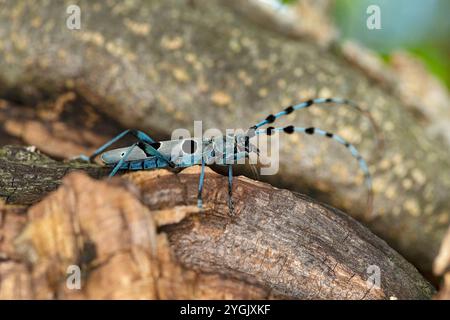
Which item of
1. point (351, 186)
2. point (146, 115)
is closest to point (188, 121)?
point (146, 115)

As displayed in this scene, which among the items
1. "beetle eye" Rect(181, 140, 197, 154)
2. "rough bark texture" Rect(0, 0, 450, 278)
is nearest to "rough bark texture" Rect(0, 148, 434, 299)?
"beetle eye" Rect(181, 140, 197, 154)

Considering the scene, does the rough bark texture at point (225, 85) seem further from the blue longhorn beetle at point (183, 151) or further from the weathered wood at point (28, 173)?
the weathered wood at point (28, 173)

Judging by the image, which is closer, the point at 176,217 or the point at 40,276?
the point at 40,276

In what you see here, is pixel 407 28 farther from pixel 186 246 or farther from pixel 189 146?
pixel 186 246

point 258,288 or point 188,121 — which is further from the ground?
point 188,121

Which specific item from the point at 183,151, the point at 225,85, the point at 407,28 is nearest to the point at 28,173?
the point at 183,151

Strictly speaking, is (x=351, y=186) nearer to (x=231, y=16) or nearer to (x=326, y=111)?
(x=326, y=111)
